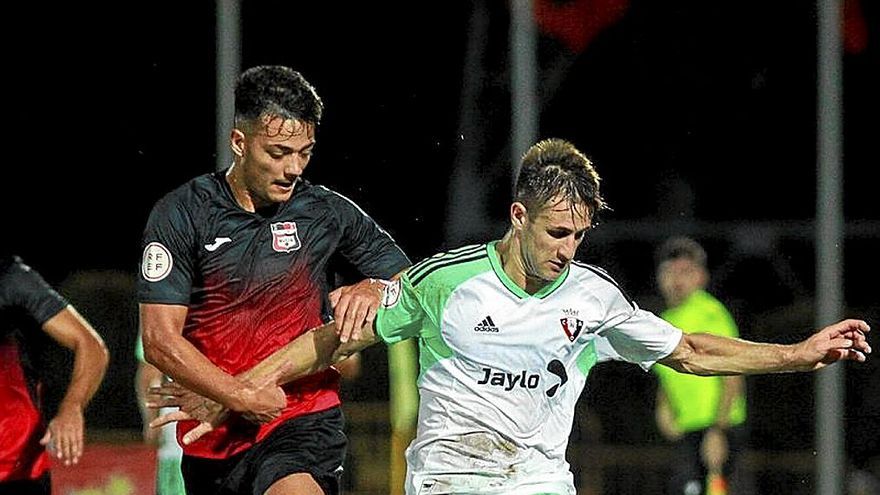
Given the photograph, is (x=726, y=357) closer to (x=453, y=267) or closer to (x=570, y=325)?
(x=570, y=325)

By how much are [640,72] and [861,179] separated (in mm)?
1681

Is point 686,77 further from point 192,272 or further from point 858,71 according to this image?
point 192,272

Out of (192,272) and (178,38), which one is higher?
(178,38)

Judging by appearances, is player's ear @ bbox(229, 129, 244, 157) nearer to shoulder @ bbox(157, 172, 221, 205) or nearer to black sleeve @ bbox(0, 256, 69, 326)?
shoulder @ bbox(157, 172, 221, 205)

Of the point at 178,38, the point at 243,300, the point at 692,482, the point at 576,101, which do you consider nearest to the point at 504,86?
the point at 576,101

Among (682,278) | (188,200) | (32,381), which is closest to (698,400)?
(682,278)

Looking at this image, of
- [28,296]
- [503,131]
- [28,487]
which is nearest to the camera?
[28,296]

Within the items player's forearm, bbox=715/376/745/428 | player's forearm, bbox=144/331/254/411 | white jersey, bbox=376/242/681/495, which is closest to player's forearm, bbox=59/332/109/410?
player's forearm, bbox=144/331/254/411

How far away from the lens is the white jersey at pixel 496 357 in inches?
195

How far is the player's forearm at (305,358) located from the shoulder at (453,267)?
0.25 m

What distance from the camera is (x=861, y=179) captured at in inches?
499

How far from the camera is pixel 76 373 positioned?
19.0ft

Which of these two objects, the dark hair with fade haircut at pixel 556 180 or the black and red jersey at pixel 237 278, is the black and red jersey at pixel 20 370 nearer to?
the black and red jersey at pixel 237 278

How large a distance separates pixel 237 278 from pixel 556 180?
1.03 m
